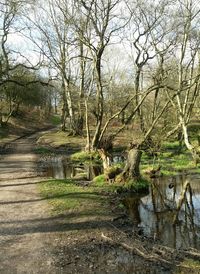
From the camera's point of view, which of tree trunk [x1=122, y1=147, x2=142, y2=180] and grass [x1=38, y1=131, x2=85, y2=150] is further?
grass [x1=38, y1=131, x2=85, y2=150]

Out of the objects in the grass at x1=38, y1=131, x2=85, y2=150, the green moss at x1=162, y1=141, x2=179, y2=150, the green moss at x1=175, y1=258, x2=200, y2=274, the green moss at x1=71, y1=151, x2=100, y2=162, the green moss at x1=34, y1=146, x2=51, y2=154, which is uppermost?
the grass at x1=38, y1=131, x2=85, y2=150

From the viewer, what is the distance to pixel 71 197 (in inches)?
576

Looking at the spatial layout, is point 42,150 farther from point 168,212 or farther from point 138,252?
point 138,252

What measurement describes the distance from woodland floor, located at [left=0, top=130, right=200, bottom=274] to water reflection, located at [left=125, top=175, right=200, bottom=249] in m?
0.72

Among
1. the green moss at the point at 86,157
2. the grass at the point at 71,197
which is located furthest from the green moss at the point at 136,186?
the green moss at the point at 86,157

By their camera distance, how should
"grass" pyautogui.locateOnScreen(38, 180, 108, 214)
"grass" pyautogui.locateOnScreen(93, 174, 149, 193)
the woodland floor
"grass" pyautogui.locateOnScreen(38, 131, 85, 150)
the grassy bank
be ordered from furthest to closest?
"grass" pyautogui.locateOnScreen(38, 131, 85, 150), "grass" pyautogui.locateOnScreen(93, 174, 149, 193), "grass" pyautogui.locateOnScreen(38, 180, 108, 214), the grassy bank, the woodland floor

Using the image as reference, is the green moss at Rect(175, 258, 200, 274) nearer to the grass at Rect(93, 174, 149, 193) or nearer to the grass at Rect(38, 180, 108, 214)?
the grass at Rect(38, 180, 108, 214)

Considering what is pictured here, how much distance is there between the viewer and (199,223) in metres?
12.2

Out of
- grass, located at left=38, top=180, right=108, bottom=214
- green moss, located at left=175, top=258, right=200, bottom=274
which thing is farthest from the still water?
green moss, located at left=175, top=258, right=200, bottom=274

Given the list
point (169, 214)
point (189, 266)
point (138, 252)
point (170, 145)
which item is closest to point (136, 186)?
point (169, 214)

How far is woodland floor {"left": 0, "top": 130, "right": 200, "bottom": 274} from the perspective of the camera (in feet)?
28.0

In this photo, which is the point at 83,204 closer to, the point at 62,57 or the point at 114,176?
the point at 114,176

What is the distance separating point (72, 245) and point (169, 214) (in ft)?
14.7

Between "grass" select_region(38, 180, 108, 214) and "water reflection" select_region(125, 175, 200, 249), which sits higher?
"grass" select_region(38, 180, 108, 214)
